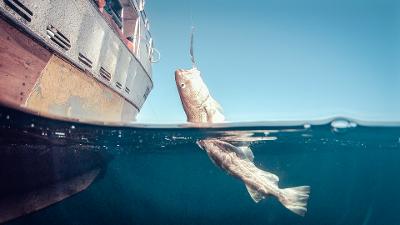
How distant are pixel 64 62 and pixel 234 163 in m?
5.33

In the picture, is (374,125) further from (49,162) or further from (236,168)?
(49,162)

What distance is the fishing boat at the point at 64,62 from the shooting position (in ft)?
17.2

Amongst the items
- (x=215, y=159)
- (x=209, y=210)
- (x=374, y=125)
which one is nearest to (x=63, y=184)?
(x=215, y=159)

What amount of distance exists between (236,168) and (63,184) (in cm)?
638

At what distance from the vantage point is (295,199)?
6625 mm

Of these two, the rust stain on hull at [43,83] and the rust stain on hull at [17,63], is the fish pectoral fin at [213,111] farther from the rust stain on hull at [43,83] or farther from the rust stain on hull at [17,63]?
the rust stain on hull at [17,63]

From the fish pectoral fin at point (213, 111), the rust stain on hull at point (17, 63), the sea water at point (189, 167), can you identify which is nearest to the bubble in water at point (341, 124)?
the sea water at point (189, 167)

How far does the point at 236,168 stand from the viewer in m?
7.04

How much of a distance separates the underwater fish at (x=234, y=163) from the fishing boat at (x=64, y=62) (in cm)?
312

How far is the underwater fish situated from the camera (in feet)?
21.7

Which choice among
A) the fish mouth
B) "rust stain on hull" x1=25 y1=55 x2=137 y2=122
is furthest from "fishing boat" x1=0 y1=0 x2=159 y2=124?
the fish mouth

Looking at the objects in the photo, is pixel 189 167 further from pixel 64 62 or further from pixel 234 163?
pixel 64 62

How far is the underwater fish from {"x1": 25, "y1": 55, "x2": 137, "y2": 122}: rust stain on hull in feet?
10.1

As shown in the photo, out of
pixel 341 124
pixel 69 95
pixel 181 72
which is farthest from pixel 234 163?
pixel 341 124
